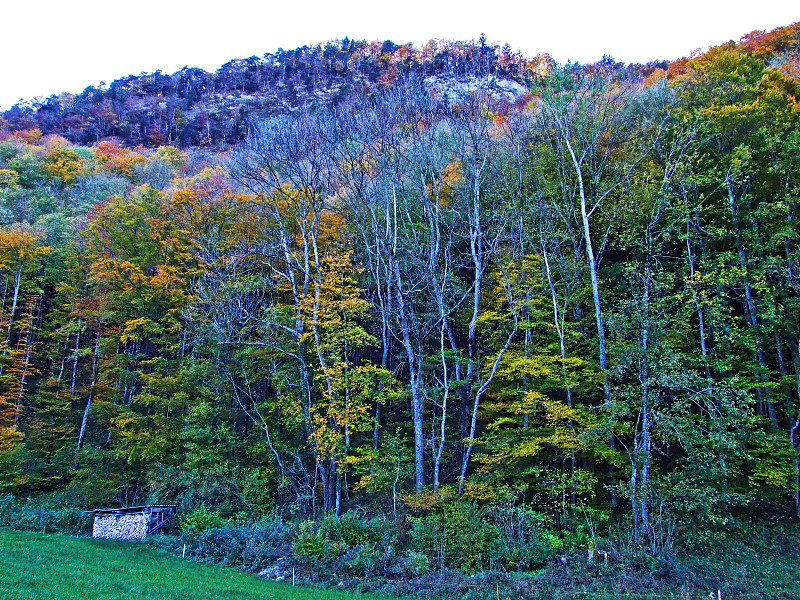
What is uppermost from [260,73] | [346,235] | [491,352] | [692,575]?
[260,73]

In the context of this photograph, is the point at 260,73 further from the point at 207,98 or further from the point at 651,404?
the point at 651,404

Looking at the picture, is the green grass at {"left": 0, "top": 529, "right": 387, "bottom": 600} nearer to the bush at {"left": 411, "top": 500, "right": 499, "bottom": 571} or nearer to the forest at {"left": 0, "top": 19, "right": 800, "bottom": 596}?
the forest at {"left": 0, "top": 19, "right": 800, "bottom": 596}

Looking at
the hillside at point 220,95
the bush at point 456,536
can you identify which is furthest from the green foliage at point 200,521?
the hillside at point 220,95

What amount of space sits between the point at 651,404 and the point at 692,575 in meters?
4.11

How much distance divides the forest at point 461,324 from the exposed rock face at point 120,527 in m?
1.49

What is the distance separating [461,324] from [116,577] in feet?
48.3

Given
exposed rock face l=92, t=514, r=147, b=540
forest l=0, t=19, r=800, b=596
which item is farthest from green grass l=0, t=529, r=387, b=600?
forest l=0, t=19, r=800, b=596

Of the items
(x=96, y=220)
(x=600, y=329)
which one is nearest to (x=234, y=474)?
(x=600, y=329)

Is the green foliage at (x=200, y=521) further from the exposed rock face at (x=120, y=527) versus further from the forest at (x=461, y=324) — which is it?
the exposed rock face at (x=120, y=527)

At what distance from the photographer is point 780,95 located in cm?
1461

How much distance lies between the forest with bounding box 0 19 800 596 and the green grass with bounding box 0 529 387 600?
2.22 meters

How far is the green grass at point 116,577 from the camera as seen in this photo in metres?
9.10

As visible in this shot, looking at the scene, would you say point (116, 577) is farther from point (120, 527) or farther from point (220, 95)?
point (220, 95)

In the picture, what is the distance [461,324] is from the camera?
2008cm
